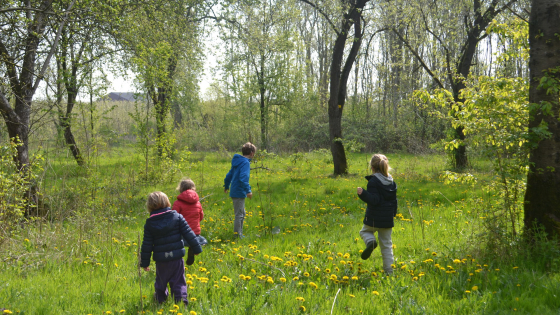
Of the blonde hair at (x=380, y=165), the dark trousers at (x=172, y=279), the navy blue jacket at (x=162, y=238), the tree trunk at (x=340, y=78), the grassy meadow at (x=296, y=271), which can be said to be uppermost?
the tree trunk at (x=340, y=78)

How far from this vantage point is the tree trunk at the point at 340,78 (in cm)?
1278

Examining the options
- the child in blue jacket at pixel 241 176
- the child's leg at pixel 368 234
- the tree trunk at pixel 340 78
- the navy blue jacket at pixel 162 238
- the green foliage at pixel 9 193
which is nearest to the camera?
the navy blue jacket at pixel 162 238

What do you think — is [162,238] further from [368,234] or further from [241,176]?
[241,176]

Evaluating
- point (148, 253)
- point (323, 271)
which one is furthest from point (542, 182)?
point (148, 253)

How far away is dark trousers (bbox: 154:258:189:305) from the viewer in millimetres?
3666

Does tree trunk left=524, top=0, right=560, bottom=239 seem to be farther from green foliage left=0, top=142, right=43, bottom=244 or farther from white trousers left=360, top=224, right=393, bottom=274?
green foliage left=0, top=142, right=43, bottom=244

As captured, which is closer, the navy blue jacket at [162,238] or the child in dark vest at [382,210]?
the navy blue jacket at [162,238]

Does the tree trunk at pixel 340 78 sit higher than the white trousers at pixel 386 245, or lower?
higher

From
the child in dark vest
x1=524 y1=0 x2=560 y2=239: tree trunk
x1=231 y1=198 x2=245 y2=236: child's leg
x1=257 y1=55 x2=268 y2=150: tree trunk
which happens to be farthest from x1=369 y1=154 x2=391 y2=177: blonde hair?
x1=257 y1=55 x2=268 y2=150: tree trunk

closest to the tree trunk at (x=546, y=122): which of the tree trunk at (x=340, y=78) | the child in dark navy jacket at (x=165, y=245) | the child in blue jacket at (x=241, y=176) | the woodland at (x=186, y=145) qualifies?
the woodland at (x=186, y=145)

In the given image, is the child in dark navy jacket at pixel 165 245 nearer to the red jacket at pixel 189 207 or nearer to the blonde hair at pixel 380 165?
the red jacket at pixel 189 207

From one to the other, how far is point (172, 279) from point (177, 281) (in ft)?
0.19

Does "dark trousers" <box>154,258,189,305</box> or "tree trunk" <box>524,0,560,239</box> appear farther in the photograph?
"tree trunk" <box>524,0,560,239</box>

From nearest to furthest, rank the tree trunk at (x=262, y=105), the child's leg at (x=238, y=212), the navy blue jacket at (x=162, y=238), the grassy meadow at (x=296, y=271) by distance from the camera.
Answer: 1. the grassy meadow at (x=296, y=271)
2. the navy blue jacket at (x=162, y=238)
3. the child's leg at (x=238, y=212)
4. the tree trunk at (x=262, y=105)
